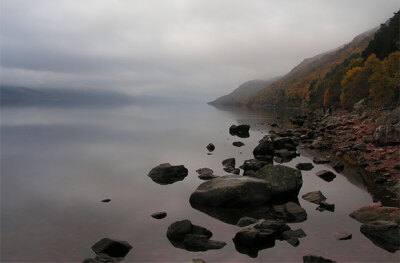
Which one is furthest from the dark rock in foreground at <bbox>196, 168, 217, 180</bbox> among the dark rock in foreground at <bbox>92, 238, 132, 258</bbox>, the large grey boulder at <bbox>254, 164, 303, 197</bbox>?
the dark rock in foreground at <bbox>92, 238, 132, 258</bbox>

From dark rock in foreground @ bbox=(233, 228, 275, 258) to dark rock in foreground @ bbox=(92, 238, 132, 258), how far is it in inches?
201

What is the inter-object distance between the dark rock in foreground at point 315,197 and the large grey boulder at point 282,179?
28.5 inches

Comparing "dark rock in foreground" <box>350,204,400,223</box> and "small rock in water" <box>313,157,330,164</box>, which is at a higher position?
"small rock in water" <box>313,157,330,164</box>

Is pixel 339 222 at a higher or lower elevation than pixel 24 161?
Result: lower

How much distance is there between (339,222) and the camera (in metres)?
15.4

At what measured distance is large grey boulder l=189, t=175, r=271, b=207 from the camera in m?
17.8

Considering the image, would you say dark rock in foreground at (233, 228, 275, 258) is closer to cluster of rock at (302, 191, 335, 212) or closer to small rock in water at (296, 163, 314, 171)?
cluster of rock at (302, 191, 335, 212)

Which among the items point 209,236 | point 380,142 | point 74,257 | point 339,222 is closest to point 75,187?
point 74,257

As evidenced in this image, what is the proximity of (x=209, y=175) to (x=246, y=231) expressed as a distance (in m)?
12.3

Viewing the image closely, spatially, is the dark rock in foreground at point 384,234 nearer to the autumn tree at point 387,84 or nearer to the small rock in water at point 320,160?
the small rock in water at point 320,160

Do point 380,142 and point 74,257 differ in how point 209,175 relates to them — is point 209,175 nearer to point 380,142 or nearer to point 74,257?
point 74,257

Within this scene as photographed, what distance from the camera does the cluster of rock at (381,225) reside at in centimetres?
1293

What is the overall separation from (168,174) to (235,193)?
9.45 m

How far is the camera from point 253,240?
511 inches
